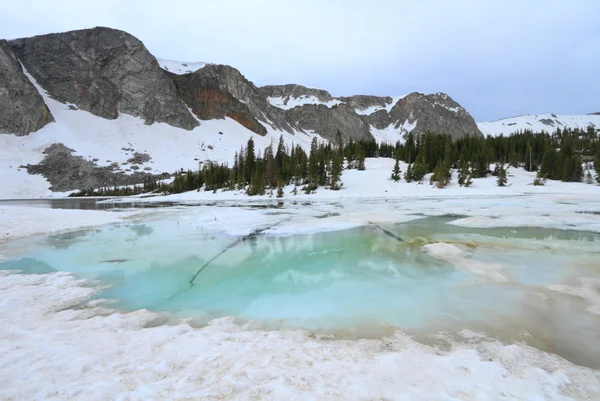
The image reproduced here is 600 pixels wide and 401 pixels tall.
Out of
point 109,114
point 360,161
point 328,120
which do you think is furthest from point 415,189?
point 328,120

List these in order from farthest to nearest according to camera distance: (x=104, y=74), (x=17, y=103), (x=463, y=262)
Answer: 1. (x=104, y=74)
2. (x=17, y=103)
3. (x=463, y=262)

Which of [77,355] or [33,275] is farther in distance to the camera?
[33,275]

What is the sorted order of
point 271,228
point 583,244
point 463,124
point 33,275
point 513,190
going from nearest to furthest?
point 33,275 → point 583,244 → point 271,228 → point 513,190 → point 463,124

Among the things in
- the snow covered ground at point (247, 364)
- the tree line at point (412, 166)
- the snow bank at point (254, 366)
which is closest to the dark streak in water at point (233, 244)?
the snow covered ground at point (247, 364)

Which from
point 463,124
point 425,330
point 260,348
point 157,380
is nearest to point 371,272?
point 425,330

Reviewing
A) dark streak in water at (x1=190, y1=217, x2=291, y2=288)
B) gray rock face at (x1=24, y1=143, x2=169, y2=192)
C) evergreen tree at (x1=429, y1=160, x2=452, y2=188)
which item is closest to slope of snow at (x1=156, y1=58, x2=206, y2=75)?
gray rock face at (x1=24, y1=143, x2=169, y2=192)

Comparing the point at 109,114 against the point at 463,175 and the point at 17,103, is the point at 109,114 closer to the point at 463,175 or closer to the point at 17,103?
Answer: the point at 17,103

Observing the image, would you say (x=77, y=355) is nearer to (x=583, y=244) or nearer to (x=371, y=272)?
(x=371, y=272)
